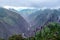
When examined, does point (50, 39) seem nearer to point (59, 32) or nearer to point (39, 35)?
point (59, 32)

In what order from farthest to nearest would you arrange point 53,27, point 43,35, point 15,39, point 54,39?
point 15,39 < point 53,27 < point 43,35 < point 54,39

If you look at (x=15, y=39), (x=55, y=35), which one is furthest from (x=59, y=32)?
(x=15, y=39)

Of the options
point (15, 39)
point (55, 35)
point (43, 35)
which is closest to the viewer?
point (55, 35)

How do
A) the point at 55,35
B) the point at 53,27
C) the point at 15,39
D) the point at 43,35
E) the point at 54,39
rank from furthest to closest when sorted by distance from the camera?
1. the point at 15,39
2. the point at 53,27
3. the point at 43,35
4. the point at 55,35
5. the point at 54,39

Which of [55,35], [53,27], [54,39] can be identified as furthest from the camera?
[53,27]

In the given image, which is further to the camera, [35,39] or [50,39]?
[35,39]

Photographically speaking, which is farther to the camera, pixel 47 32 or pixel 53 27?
pixel 53 27

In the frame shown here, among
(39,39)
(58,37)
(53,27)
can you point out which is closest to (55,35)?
(58,37)

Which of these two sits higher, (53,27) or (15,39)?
(53,27)

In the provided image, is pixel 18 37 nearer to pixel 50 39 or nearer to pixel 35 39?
pixel 35 39
